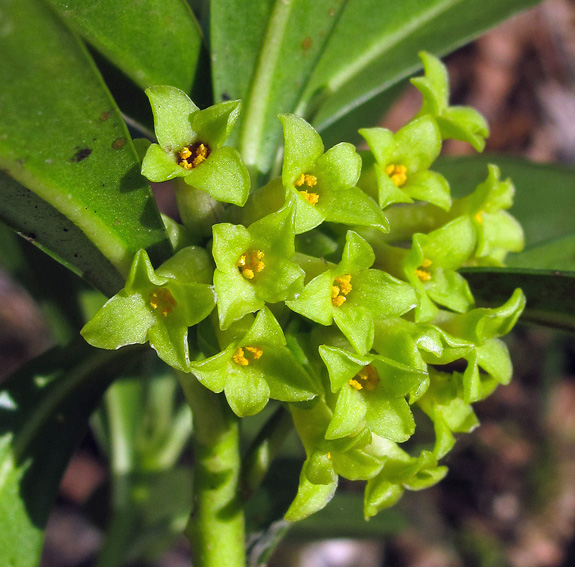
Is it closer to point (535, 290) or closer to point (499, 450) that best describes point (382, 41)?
point (535, 290)

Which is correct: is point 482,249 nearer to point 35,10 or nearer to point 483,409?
point 35,10

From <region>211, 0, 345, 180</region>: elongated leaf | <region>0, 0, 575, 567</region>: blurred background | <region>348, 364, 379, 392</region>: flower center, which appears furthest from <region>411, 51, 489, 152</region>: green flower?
<region>0, 0, 575, 567</region>: blurred background

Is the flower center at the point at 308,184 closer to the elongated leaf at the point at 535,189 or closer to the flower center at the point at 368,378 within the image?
the flower center at the point at 368,378

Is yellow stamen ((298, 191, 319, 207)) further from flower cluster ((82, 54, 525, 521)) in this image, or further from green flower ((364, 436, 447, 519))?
green flower ((364, 436, 447, 519))

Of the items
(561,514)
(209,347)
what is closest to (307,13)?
(209,347)

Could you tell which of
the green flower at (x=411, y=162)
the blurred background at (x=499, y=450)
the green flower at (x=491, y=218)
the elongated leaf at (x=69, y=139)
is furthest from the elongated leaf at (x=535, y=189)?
the blurred background at (x=499, y=450)

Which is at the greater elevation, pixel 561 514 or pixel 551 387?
pixel 551 387

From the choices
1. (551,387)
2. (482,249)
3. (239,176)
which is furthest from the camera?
(551,387)
